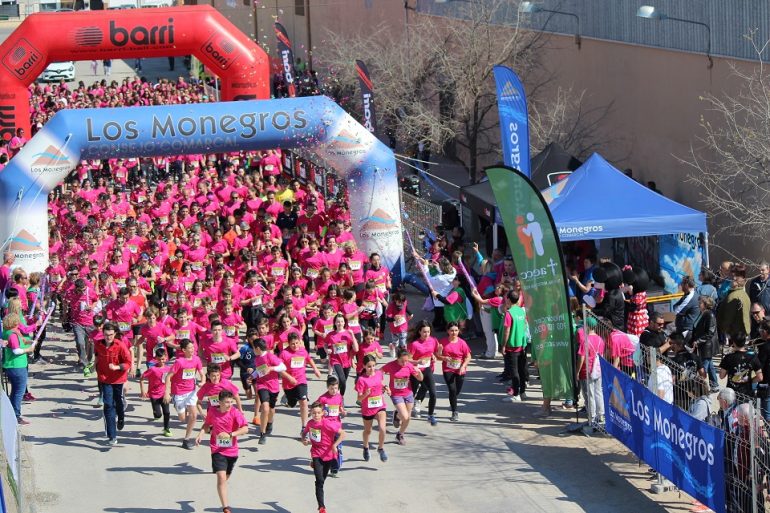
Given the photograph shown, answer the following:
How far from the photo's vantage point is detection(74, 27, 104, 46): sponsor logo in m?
23.7

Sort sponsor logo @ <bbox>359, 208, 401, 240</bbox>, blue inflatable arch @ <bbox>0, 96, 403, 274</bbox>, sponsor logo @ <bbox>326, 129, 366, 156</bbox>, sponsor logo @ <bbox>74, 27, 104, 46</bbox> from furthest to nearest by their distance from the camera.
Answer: sponsor logo @ <bbox>74, 27, 104, 46</bbox> → sponsor logo @ <bbox>359, 208, 401, 240</bbox> → sponsor logo @ <bbox>326, 129, 366, 156</bbox> → blue inflatable arch @ <bbox>0, 96, 403, 274</bbox>

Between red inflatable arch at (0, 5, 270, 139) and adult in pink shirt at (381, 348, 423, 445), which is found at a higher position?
red inflatable arch at (0, 5, 270, 139)

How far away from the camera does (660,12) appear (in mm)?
22188

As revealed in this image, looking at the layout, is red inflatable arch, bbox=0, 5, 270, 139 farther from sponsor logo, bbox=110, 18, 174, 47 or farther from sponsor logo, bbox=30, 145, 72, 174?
sponsor logo, bbox=30, 145, 72, 174

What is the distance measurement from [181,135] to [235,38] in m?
6.54

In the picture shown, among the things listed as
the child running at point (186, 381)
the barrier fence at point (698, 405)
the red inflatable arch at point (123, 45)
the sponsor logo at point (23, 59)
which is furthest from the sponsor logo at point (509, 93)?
the sponsor logo at point (23, 59)

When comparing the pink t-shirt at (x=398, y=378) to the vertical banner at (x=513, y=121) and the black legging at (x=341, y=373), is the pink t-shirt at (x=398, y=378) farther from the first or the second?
the vertical banner at (x=513, y=121)

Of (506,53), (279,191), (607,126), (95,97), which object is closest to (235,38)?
(279,191)

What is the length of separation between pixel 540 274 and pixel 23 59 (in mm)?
13218

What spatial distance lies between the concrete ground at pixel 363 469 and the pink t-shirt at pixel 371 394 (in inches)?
23.1

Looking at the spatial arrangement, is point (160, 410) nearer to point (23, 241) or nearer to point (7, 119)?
point (23, 241)

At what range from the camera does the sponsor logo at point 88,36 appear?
2372 centimetres

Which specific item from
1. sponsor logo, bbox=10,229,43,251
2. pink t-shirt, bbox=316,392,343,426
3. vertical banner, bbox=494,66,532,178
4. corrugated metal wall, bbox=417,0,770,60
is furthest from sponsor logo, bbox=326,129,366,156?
pink t-shirt, bbox=316,392,343,426

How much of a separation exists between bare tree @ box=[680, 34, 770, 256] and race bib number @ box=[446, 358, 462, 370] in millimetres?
5178
